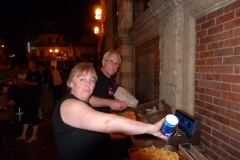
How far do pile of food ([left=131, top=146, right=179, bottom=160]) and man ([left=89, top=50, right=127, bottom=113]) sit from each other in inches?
38.2

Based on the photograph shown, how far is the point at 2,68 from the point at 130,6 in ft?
17.2

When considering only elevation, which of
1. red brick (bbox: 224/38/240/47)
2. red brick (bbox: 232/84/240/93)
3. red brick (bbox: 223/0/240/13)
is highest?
red brick (bbox: 223/0/240/13)

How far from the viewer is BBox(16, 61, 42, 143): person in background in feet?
20.6

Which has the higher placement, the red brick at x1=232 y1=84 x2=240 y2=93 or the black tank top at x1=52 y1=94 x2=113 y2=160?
the red brick at x1=232 y1=84 x2=240 y2=93

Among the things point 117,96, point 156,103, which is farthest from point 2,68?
point 156,103

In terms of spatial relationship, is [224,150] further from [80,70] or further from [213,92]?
[80,70]

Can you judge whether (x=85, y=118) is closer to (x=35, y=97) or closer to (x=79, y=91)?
(x=79, y=91)

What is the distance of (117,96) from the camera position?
4684mm

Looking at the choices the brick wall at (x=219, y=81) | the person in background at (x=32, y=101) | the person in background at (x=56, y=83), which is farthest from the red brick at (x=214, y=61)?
the person in background at (x=56, y=83)

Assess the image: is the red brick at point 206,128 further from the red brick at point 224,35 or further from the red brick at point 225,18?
the red brick at point 225,18

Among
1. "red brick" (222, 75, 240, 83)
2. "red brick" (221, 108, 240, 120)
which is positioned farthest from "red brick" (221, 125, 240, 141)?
"red brick" (222, 75, 240, 83)

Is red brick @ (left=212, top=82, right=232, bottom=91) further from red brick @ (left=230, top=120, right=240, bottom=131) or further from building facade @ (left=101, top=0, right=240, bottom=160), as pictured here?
red brick @ (left=230, top=120, right=240, bottom=131)

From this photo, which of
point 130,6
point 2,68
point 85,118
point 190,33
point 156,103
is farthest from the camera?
point 130,6

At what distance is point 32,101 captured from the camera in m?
6.54
